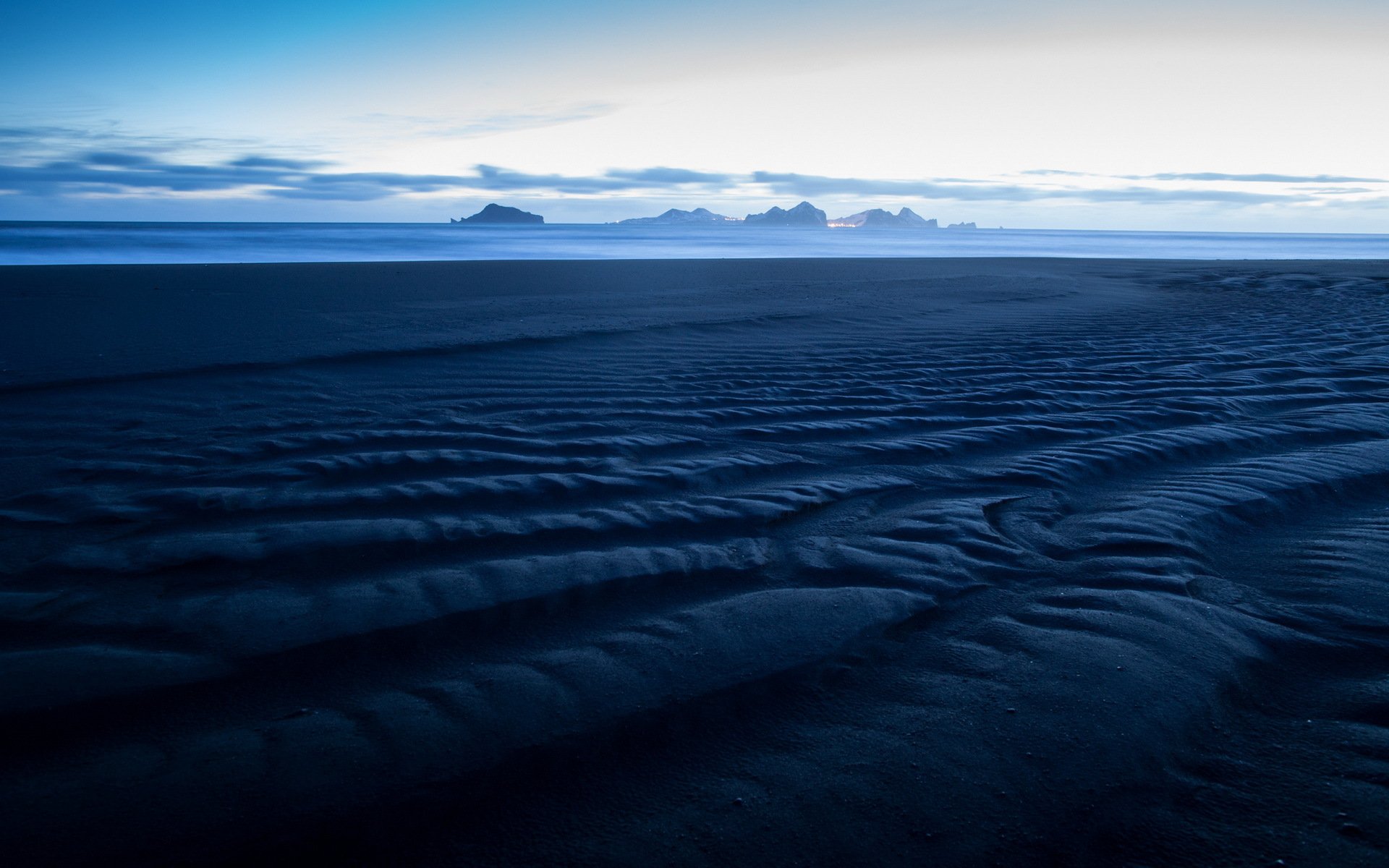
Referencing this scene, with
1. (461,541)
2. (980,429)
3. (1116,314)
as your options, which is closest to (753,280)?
(1116,314)

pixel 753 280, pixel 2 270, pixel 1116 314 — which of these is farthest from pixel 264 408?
pixel 2 270

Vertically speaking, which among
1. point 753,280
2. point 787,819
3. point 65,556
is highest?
point 753,280

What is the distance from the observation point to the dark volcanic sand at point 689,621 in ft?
4.71

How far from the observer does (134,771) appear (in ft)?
4.98

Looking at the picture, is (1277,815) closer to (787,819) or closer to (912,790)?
(912,790)

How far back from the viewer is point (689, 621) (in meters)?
2.10

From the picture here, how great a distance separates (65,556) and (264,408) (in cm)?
186

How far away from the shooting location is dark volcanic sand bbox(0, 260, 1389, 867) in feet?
4.71

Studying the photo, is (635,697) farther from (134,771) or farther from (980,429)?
(980,429)

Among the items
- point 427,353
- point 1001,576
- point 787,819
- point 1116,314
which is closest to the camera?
point 787,819

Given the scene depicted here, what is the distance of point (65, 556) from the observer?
2.42 m

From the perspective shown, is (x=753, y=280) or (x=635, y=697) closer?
(x=635, y=697)

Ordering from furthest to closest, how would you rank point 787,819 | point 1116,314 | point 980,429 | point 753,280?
point 753,280, point 1116,314, point 980,429, point 787,819

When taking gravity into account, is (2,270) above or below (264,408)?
above
